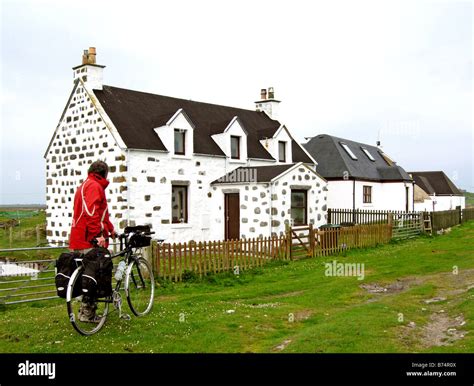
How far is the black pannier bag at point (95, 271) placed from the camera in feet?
23.5

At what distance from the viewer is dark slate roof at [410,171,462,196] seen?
187 ft

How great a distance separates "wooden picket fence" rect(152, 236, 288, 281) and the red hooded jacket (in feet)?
20.7

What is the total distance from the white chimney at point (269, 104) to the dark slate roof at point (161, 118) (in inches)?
60.3

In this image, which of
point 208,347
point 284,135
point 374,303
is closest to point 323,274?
point 374,303

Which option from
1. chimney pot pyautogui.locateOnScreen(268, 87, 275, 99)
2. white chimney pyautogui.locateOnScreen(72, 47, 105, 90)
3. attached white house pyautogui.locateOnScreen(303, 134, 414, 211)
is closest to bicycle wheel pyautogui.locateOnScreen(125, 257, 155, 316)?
white chimney pyautogui.locateOnScreen(72, 47, 105, 90)

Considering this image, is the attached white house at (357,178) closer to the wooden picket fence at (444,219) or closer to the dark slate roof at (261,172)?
the wooden picket fence at (444,219)

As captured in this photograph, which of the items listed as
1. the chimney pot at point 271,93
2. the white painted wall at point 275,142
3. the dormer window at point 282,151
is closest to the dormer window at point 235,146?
the white painted wall at point 275,142

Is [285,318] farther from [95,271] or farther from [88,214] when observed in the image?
[88,214]

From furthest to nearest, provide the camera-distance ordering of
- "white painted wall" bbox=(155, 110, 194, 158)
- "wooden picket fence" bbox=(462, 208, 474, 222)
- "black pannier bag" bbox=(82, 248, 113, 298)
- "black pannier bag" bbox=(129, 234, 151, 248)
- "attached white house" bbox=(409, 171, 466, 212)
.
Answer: "attached white house" bbox=(409, 171, 466, 212) → "wooden picket fence" bbox=(462, 208, 474, 222) → "white painted wall" bbox=(155, 110, 194, 158) → "black pannier bag" bbox=(129, 234, 151, 248) → "black pannier bag" bbox=(82, 248, 113, 298)

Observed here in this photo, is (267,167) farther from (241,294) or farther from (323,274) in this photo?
(241,294)

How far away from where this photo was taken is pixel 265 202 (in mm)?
21312

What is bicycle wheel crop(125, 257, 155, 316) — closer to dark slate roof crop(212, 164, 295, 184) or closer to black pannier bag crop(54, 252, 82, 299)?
black pannier bag crop(54, 252, 82, 299)

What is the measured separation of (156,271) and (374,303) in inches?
249

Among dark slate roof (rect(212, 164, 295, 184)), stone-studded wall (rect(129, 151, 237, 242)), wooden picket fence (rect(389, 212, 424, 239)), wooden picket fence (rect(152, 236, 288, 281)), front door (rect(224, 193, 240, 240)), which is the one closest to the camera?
wooden picket fence (rect(152, 236, 288, 281))
